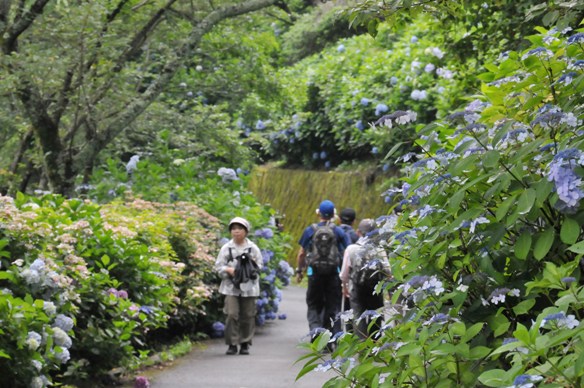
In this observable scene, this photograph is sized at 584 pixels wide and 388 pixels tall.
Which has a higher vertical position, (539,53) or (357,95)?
(357,95)

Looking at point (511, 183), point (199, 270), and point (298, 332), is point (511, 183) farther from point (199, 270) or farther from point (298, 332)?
point (298, 332)

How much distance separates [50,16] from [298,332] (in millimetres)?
5484

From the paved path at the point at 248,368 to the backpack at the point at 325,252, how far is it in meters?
1.02

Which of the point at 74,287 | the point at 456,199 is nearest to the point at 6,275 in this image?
the point at 74,287

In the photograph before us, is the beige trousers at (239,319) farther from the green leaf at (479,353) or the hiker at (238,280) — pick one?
the green leaf at (479,353)

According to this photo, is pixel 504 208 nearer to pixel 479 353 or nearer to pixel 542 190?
pixel 542 190

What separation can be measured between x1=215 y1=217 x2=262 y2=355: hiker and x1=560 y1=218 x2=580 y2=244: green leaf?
8.87m

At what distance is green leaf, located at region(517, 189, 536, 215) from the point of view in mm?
3635

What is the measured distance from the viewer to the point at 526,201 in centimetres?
367

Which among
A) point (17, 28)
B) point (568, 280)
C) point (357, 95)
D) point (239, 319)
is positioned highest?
point (357, 95)

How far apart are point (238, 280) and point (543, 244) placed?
8937 millimetres

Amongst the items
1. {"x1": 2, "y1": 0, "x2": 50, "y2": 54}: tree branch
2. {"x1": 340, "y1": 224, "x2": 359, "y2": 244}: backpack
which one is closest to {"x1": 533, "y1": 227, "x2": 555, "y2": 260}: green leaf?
{"x1": 340, "y1": 224, "x2": 359, "y2": 244}: backpack

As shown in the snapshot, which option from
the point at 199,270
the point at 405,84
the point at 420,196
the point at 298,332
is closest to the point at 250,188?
the point at 405,84

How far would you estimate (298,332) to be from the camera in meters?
15.0
